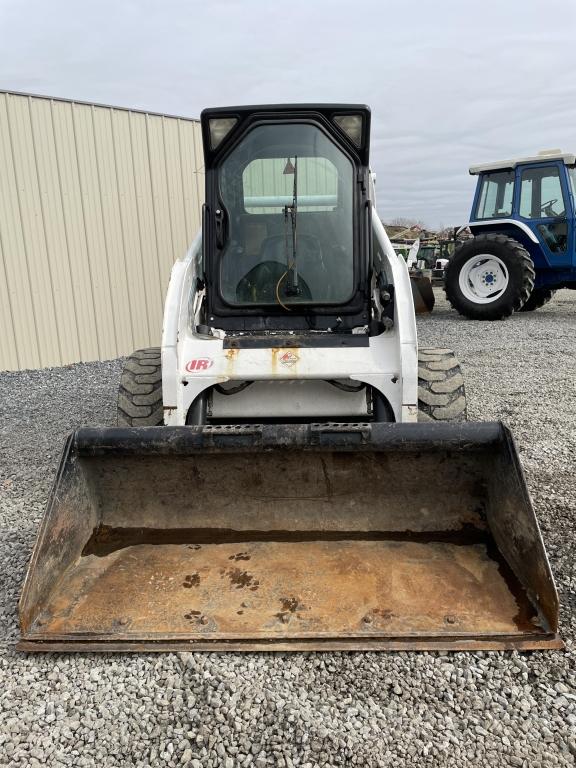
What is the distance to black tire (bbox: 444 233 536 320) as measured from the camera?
10.4 m

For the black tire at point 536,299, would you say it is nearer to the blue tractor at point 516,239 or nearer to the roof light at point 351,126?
the blue tractor at point 516,239

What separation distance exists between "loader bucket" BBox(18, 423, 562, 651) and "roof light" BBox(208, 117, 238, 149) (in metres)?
1.88

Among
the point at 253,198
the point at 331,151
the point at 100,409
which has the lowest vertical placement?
the point at 100,409

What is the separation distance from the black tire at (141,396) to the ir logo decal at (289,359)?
819 mm

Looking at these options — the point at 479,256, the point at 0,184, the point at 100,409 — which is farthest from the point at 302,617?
the point at 479,256

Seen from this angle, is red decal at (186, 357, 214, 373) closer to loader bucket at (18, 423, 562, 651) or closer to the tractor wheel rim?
loader bucket at (18, 423, 562, 651)

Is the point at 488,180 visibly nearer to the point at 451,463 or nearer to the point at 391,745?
the point at 451,463

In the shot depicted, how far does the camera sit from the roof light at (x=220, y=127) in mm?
3684

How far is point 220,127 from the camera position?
370cm

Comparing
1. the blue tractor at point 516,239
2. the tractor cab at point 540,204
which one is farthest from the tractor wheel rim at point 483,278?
the tractor cab at point 540,204

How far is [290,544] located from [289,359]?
0.95 meters

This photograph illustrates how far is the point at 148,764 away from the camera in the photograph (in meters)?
1.89

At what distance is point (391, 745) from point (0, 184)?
7.51 metres

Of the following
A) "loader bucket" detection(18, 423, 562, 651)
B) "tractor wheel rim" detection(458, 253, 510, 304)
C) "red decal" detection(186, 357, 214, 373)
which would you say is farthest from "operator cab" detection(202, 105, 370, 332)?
"tractor wheel rim" detection(458, 253, 510, 304)
